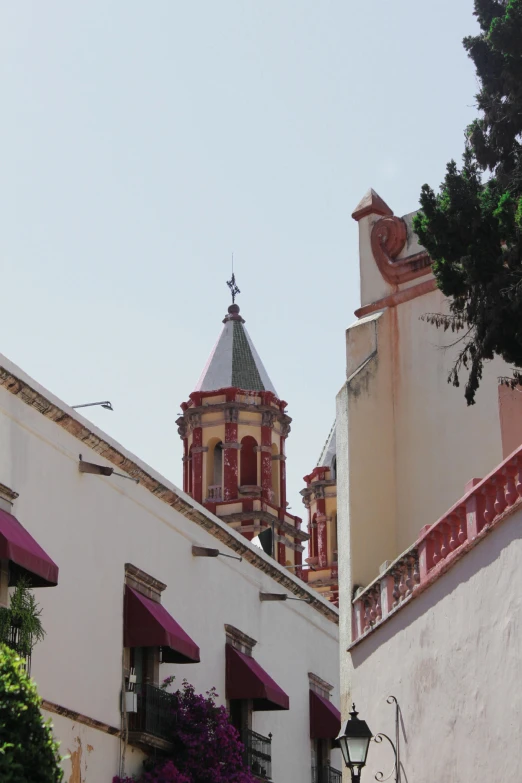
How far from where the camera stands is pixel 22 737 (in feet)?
31.2

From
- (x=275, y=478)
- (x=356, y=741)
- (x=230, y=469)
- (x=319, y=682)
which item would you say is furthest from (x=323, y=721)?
(x=356, y=741)

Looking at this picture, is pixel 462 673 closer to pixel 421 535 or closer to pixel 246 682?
pixel 421 535

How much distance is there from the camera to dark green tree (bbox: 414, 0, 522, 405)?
42.0 ft

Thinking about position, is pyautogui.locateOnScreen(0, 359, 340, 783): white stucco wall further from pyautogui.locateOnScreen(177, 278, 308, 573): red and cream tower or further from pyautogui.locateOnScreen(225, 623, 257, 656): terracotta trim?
pyautogui.locateOnScreen(177, 278, 308, 573): red and cream tower

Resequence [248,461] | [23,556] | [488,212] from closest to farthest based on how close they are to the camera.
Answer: [488,212] < [23,556] < [248,461]

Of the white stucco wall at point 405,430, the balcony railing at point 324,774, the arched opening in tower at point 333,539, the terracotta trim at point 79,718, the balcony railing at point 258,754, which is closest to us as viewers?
the white stucco wall at point 405,430

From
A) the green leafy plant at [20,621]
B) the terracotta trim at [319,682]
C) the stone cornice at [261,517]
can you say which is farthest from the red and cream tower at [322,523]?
the green leafy plant at [20,621]

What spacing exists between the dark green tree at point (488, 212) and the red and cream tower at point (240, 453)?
21.6 m

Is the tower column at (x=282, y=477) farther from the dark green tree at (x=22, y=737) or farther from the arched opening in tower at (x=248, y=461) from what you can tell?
the dark green tree at (x=22, y=737)

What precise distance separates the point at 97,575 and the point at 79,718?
178 centimetres

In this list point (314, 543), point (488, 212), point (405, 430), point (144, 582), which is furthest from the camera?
point (314, 543)

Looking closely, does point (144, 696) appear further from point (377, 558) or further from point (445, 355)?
point (445, 355)

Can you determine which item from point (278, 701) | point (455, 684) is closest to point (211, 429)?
point (278, 701)

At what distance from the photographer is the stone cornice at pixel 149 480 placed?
643 inches
